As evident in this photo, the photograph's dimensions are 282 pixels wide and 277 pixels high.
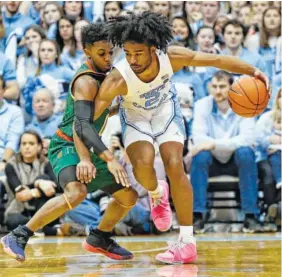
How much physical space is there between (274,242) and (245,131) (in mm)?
1884

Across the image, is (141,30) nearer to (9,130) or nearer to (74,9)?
(9,130)

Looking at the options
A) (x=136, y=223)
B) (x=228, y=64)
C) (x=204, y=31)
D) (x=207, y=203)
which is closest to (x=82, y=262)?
(x=228, y=64)

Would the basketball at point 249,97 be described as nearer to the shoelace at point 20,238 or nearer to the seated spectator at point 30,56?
the shoelace at point 20,238

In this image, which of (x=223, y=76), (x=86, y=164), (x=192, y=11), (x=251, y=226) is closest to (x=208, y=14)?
(x=192, y=11)

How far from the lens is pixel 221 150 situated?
8.29 metres

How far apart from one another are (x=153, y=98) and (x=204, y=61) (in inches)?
17.3

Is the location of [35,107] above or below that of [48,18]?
below

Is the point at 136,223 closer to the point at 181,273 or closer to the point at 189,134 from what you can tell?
the point at 189,134

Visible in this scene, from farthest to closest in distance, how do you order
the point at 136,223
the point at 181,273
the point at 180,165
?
1. the point at 136,223
2. the point at 180,165
3. the point at 181,273

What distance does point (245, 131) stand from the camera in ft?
27.4

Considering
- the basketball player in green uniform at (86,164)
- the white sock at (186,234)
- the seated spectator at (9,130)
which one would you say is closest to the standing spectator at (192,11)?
the seated spectator at (9,130)

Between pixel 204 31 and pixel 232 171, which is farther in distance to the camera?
pixel 204 31

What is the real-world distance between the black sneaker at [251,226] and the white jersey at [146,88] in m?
3.37

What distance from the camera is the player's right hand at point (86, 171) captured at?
15.4 ft
